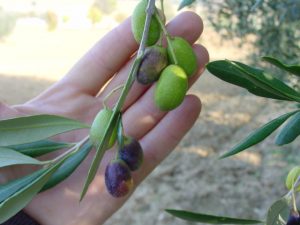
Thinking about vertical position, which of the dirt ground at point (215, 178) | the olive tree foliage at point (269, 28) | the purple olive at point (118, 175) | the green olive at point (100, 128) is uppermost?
the green olive at point (100, 128)

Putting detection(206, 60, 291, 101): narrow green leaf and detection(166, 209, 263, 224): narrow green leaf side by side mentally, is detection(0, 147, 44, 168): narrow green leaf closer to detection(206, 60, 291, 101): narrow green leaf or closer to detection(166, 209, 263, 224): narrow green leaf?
detection(166, 209, 263, 224): narrow green leaf

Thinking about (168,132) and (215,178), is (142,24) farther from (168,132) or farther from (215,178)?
(215,178)

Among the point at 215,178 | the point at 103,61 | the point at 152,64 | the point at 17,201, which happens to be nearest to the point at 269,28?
the point at 103,61

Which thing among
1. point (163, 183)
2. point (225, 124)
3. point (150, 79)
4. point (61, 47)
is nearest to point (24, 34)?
point (61, 47)

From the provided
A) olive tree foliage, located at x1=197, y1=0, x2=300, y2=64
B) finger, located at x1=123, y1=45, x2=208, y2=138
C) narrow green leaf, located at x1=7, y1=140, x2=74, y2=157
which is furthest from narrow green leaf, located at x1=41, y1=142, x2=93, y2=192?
olive tree foliage, located at x1=197, y1=0, x2=300, y2=64

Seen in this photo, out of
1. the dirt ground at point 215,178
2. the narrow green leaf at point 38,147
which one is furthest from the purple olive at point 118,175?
the dirt ground at point 215,178

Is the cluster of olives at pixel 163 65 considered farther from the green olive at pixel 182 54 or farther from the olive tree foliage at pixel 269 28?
the olive tree foliage at pixel 269 28

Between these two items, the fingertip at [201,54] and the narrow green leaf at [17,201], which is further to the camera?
the fingertip at [201,54]
